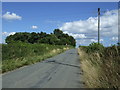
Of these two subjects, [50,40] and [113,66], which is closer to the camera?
[113,66]

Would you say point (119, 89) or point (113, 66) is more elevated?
point (113, 66)

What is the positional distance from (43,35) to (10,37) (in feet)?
59.5

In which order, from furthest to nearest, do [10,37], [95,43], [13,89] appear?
[10,37] < [95,43] < [13,89]

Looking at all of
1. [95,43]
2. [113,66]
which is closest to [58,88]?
[113,66]

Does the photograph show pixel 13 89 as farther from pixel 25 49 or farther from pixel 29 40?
pixel 29 40

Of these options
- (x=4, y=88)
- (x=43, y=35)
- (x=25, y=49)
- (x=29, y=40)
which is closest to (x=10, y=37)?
(x=29, y=40)

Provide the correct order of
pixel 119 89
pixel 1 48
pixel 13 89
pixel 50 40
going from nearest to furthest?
pixel 119 89, pixel 13 89, pixel 1 48, pixel 50 40

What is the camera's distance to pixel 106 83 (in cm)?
763

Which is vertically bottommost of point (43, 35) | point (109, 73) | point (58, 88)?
point (58, 88)

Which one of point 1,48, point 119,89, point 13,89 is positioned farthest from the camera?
point 1,48

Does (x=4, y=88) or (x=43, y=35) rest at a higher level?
(x=43, y=35)

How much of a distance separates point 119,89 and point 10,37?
109m

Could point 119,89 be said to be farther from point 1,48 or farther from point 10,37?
point 10,37

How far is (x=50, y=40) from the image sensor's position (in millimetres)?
100188
